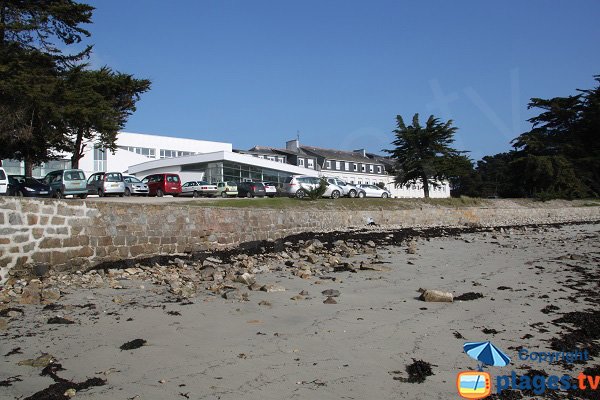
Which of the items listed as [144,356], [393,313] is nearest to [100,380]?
[144,356]

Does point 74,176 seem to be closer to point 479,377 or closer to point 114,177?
point 114,177

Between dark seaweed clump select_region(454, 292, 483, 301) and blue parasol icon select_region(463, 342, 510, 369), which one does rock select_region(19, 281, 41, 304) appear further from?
dark seaweed clump select_region(454, 292, 483, 301)

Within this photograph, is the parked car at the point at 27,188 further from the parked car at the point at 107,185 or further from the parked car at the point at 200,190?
the parked car at the point at 200,190

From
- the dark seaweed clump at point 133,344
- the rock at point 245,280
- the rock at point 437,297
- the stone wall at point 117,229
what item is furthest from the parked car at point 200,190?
the dark seaweed clump at point 133,344

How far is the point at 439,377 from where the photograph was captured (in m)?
4.63

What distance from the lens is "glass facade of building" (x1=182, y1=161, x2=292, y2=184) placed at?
48.7 m

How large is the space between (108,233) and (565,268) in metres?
12.5

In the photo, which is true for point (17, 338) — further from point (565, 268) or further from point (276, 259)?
point (565, 268)

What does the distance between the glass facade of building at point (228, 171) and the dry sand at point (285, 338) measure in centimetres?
3954

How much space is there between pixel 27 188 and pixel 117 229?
14153 millimetres

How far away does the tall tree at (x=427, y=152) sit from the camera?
3712 centimetres

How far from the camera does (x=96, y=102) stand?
1045 inches

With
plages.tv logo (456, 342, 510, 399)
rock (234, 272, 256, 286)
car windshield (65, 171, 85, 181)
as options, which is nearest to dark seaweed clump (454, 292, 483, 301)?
plages.tv logo (456, 342, 510, 399)

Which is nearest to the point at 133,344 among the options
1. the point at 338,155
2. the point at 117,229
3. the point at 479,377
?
the point at 479,377
